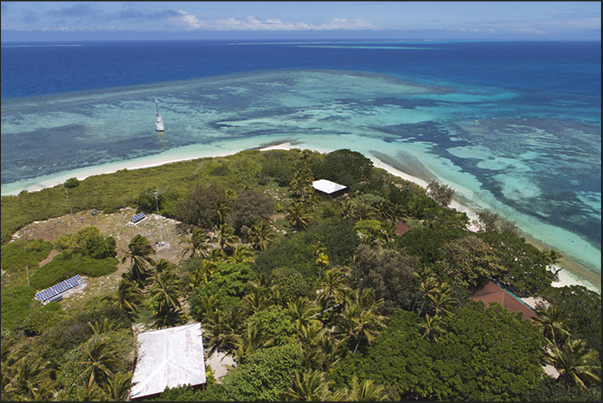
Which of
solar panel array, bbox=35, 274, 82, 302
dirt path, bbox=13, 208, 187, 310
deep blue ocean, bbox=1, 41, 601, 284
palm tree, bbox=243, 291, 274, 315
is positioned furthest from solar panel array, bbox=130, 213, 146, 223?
deep blue ocean, bbox=1, 41, 601, 284

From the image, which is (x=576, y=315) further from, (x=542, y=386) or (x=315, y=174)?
(x=315, y=174)

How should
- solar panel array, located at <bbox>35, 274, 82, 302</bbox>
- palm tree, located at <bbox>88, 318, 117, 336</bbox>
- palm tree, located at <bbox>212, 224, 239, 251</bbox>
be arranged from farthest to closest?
palm tree, located at <bbox>212, 224, 239, 251</bbox>, solar panel array, located at <bbox>35, 274, 82, 302</bbox>, palm tree, located at <bbox>88, 318, 117, 336</bbox>

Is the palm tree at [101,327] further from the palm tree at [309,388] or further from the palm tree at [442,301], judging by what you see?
the palm tree at [442,301]

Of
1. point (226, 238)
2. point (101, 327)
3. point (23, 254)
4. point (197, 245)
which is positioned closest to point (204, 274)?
point (197, 245)

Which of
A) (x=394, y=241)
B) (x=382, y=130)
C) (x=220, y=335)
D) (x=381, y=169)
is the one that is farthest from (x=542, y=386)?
(x=382, y=130)

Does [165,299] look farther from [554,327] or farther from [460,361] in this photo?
[554,327]

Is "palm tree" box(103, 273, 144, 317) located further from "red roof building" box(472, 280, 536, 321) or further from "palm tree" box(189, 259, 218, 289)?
"red roof building" box(472, 280, 536, 321)

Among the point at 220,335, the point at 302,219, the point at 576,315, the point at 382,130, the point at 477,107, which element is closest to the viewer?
the point at 220,335
